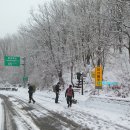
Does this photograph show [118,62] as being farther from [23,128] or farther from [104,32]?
[23,128]

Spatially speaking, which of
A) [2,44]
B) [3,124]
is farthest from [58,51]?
[2,44]

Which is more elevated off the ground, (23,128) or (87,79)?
(87,79)

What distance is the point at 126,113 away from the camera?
55.2 feet

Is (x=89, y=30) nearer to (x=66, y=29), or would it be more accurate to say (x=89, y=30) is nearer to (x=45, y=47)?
(x=66, y=29)

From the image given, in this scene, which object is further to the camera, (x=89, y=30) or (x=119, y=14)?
(x=89, y=30)

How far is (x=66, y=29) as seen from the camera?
131 ft

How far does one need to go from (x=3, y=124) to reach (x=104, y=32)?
2113cm

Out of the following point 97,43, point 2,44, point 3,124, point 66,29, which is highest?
point 2,44

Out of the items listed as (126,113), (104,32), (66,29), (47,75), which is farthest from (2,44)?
(126,113)

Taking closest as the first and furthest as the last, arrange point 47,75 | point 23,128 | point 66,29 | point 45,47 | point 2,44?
1. point 23,128
2. point 66,29
3. point 45,47
4. point 47,75
5. point 2,44

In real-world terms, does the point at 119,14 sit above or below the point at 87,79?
above

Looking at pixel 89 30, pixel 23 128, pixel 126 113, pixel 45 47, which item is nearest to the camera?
pixel 23 128

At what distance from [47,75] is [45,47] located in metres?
5.76

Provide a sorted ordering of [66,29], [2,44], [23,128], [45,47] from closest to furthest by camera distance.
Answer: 1. [23,128]
2. [66,29]
3. [45,47]
4. [2,44]
